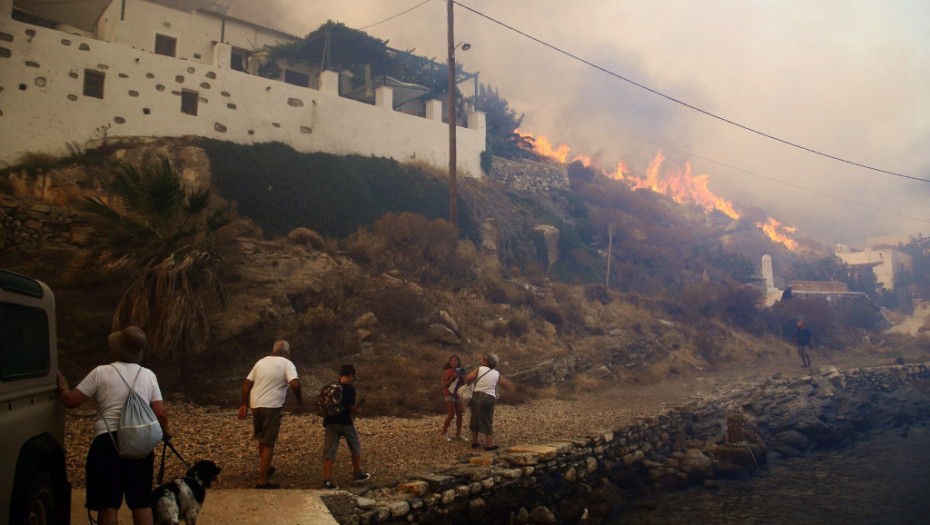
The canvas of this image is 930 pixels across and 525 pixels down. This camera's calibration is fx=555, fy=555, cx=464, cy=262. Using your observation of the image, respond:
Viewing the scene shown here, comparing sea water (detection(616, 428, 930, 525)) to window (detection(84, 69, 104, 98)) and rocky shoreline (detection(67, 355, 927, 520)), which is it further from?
window (detection(84, 69, 104, 98))

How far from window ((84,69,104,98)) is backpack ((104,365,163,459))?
20.5m

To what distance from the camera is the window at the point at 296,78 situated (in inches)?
1208

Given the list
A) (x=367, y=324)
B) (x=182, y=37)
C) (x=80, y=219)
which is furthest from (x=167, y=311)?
(x=182, y=37)

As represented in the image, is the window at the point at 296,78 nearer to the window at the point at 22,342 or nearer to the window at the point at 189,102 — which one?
the window at the point at 189,102

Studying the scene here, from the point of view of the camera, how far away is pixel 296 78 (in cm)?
3088

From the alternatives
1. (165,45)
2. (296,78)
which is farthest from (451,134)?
(165,45)

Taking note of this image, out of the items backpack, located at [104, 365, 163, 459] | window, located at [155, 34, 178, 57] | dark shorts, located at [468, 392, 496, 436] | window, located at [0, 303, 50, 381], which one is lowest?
dark shorts, located at [468, 392, 496, 436]

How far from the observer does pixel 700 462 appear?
1288cm

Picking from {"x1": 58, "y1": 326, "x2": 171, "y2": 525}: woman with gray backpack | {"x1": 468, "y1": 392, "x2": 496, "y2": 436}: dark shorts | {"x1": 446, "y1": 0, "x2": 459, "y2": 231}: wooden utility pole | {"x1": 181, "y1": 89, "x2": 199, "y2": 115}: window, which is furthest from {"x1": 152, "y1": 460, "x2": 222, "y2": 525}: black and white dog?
{"x1": 181, "y1": 89, "x2": 199, "y2": 115}: window

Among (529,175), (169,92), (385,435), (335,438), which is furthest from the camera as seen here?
(529,175)

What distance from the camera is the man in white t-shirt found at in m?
7.23

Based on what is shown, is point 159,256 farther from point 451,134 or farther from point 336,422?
point 451,134

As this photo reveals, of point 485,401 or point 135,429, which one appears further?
point 485,401

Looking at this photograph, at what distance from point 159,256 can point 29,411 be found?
8.56 m
